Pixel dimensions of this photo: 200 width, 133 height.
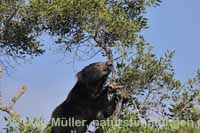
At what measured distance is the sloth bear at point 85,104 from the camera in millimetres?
7051

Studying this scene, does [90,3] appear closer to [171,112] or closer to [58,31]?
[58,31]

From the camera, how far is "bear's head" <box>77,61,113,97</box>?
283 inches

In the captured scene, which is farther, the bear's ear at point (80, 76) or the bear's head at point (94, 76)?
the bear's ear at point (80, 76)

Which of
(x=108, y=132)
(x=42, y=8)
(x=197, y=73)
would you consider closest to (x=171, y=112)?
(x=197, y=73)

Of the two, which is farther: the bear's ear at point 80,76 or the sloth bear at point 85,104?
the bear's ear at point 80,76

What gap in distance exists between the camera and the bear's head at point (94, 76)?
23.6 ft

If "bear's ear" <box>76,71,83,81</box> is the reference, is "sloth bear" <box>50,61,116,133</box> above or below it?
below

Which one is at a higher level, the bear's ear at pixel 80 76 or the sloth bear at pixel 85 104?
the bear's ear at pixel 80 76

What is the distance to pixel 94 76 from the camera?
24.8ft

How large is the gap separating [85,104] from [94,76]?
443 millimetres

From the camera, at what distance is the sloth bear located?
23.1ft

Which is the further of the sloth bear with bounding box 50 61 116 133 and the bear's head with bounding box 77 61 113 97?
the bear's head with bounding box 77 61 113 97

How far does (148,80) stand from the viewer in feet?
21.7

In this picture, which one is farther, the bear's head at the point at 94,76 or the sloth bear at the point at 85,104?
the bear's head at the point at 94,76
